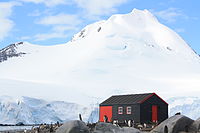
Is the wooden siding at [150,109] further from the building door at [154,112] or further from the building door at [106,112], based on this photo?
the building door at [106,112]

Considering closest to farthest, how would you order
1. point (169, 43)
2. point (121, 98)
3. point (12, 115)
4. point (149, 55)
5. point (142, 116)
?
point (142, 116) < point (121, 98) < point (12, 115) < point (149, 55) < point (169, 43)

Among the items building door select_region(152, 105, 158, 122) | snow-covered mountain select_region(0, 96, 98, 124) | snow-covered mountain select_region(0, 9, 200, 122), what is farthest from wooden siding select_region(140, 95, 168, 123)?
snow-covered mountain select_region(0, 9, 200, 122)

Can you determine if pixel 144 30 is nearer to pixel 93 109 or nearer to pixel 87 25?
pixel 87 25

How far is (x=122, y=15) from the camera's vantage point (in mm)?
104312

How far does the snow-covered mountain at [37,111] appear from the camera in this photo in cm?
4356

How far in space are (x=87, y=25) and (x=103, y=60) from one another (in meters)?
46.6

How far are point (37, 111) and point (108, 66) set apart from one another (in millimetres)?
26876

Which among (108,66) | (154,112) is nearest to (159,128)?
(154,112)

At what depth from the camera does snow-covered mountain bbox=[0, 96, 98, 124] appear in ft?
143

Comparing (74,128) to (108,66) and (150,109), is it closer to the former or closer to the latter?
(150,109)

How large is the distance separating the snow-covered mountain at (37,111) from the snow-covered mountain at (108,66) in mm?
1908

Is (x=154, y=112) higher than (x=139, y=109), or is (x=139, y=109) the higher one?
(x=139, y=109)

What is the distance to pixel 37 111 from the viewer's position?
1774 inches

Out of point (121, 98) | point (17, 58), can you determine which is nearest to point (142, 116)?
point (121, 98)
